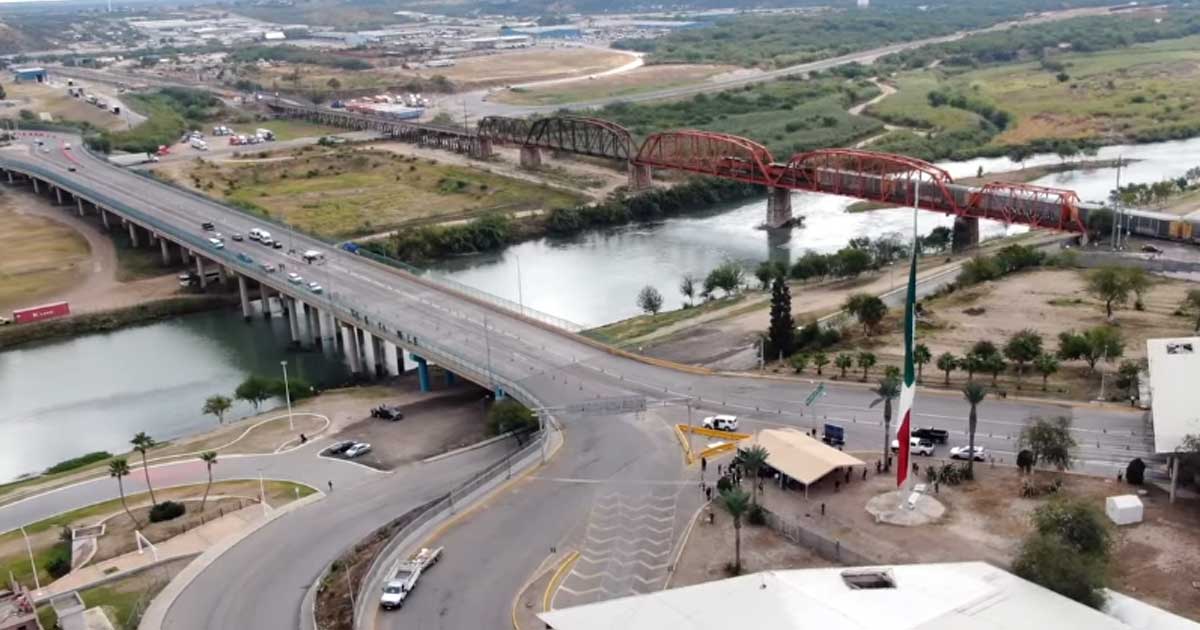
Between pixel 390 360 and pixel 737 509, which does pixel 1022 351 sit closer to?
pixel 737 509

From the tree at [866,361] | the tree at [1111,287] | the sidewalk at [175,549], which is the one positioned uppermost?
the tree at [1111,287]

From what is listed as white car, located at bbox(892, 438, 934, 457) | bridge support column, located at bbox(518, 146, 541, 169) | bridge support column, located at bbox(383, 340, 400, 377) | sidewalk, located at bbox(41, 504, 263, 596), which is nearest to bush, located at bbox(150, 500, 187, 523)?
sidewalk, located at bbox(41, 504, 263, 596)

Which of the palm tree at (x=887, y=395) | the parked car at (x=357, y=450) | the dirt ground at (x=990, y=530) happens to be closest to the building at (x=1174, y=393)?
the dirt ground at (x=990, y=530)

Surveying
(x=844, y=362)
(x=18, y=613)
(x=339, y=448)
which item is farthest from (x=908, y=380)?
(x=18, y=613)

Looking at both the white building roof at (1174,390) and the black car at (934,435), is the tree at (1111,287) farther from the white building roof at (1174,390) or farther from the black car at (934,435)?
the black car at (934,435)

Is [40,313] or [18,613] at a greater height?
[18,613]

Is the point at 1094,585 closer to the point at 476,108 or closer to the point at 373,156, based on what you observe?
the point at 373,156

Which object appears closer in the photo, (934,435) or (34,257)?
(934,435)
